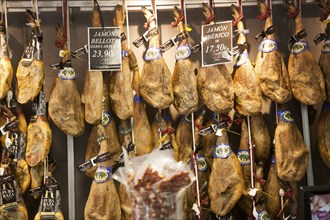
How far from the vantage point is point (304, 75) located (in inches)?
144

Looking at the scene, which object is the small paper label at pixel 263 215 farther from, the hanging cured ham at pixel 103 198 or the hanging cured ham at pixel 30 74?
the hanging cured ham at pixel 30 74

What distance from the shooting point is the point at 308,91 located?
3.64 metres

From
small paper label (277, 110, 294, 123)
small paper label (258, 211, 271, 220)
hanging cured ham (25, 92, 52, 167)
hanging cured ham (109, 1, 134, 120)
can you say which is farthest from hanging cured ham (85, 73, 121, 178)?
small paper label (277, 110, 294, 123)

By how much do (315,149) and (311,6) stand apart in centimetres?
123

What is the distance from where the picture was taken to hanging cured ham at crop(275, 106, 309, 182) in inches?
142

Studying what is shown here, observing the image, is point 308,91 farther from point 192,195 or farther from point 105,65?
point 105,65

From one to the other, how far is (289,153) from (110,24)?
5.74ft

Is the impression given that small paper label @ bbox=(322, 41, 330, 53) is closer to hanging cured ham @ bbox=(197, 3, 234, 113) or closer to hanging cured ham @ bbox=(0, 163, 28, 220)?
hanging cured ham @ bbox=(197, 3, 234, 113)

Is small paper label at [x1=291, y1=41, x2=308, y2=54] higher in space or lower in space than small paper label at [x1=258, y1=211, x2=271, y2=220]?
higher

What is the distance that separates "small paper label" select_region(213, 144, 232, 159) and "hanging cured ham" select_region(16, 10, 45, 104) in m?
1.38

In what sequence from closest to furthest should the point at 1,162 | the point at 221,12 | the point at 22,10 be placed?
the point at 1,162 < the point at 22,10 < the point at 221,12

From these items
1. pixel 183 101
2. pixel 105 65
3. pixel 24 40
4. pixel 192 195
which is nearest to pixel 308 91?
pixel 183 101

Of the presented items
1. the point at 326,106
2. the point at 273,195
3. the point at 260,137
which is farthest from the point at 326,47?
the point at 273,195

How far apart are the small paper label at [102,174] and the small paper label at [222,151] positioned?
801 millimetres
